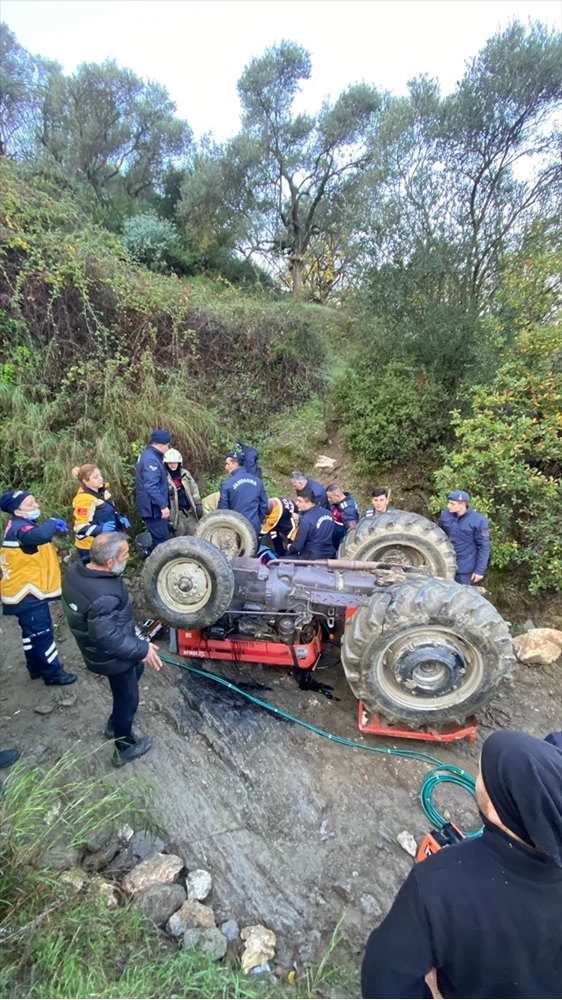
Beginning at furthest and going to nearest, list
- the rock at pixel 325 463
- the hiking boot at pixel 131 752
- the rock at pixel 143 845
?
1. the rock at pixel 325 463
2. the hiking boot at pixel 131 752
3. the rock at pixel 143 845

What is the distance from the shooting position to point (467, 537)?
4.79m

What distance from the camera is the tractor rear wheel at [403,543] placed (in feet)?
14.5

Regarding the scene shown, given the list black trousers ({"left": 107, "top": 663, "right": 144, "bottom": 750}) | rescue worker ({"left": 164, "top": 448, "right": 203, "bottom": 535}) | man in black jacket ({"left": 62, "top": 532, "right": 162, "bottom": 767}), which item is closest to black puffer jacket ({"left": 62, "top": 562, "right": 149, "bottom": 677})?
man in black jacket ({"left": 62, "top": 532, "right": 162, "bottom": 767})

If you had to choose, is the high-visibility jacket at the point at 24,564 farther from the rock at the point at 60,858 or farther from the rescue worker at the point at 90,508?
the rock at the point at 60,858

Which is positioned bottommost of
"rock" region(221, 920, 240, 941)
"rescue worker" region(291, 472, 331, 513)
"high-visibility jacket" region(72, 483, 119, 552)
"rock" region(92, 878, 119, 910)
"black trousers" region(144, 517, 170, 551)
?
"rock" region(221, 920, 240, 941)

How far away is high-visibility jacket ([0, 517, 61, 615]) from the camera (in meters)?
3.62

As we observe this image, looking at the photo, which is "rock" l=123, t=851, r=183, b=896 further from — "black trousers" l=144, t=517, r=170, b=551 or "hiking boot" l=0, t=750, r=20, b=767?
"black trousers" l=144, t=517, r=170, b=551

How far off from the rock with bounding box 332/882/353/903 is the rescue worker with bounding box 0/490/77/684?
2729 millimetres

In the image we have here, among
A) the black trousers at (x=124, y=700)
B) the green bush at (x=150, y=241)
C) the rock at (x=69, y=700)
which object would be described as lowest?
the rock at (x=69, y=700)

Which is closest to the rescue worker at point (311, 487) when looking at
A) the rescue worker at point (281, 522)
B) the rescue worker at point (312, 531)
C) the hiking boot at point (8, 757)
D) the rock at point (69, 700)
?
the rescue worker at point (312, 531)

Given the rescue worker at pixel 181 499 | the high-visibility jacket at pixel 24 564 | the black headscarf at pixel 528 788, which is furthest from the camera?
the rescue worker at pixel 181 499

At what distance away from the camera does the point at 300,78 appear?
12469mm

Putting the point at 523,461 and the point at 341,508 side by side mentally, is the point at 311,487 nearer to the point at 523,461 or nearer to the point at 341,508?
the point at 341,508

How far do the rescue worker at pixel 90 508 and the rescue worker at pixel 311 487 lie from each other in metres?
1.87
